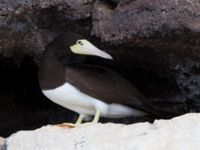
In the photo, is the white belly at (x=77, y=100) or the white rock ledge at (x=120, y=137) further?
the white belly at (x=77, y=100)

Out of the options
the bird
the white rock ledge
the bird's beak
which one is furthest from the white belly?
the white rock ledge

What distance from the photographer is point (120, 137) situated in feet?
5.17

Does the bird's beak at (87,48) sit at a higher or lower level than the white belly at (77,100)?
higher

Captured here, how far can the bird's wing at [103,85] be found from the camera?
188 cm

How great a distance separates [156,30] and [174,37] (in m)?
0.06

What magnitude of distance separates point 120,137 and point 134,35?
367 millimetres

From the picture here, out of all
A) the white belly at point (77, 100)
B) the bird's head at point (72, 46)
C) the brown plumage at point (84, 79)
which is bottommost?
the white belly at point (77, 100)

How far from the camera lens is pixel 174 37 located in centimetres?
187

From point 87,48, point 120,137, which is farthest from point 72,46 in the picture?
point 120,137

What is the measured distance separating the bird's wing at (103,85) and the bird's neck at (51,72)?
19mm

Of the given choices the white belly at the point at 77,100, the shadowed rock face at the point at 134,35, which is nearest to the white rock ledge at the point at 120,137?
the white belly at the point at 77,100

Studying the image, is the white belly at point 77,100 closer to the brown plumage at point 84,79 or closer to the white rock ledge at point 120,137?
the brown plumage at point 84,79

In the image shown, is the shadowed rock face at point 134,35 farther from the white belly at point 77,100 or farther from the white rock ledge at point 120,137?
the white rock ledge at point 120,137

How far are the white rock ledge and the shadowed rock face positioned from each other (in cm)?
32
